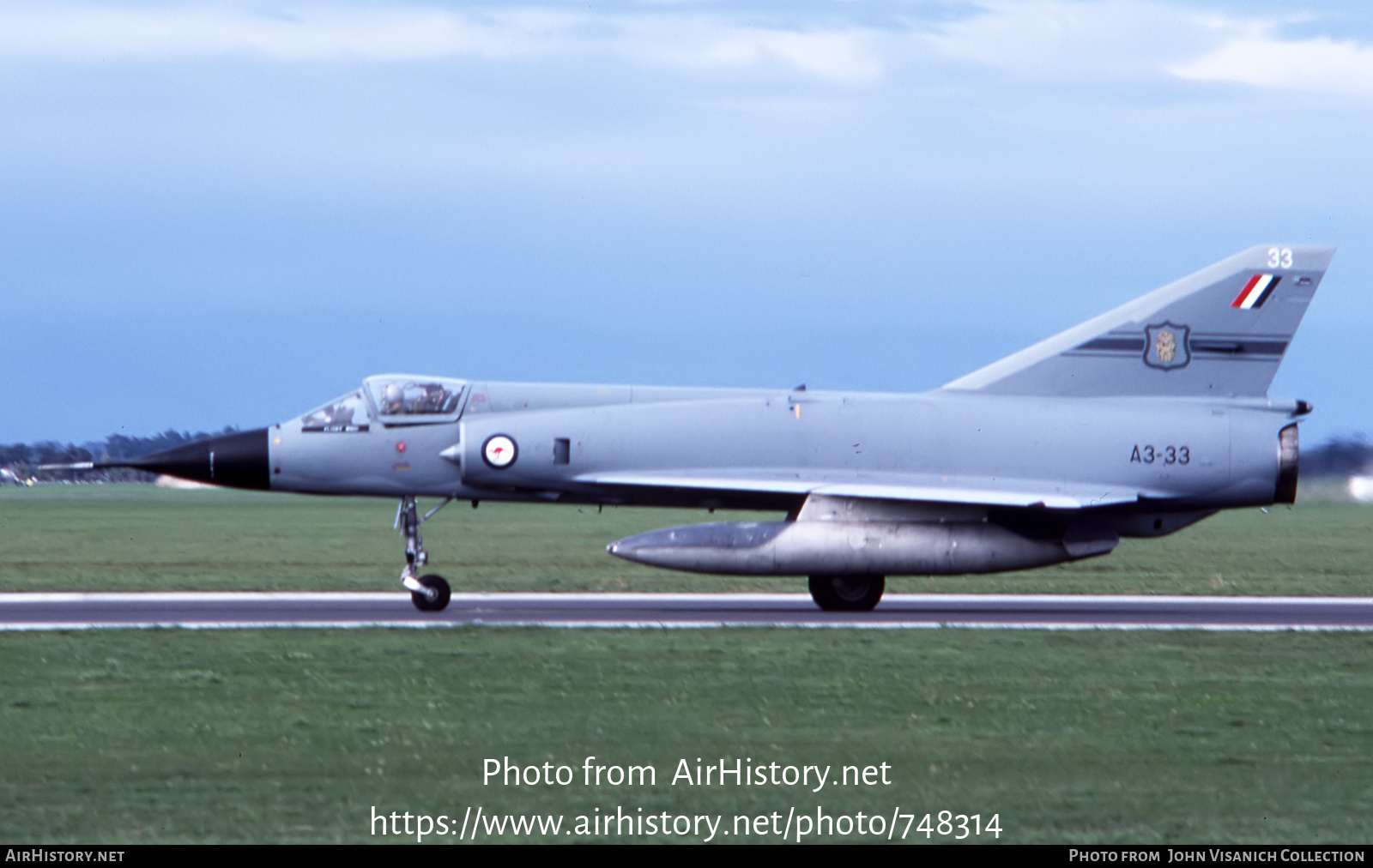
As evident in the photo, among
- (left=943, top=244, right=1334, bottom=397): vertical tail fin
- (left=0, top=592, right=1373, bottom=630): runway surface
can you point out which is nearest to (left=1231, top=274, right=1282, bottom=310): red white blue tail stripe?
(left=943, top=244, right=1334, bottom=397): vertical tail fin

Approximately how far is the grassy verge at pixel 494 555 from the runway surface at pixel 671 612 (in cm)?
182

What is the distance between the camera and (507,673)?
45.4 ft

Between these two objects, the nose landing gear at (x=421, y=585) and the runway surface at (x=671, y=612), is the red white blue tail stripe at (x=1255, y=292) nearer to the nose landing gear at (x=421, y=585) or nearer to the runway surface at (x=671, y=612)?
the runway surface at (x=671, y=612)

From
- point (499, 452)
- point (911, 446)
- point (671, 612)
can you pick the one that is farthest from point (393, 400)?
point (911, 446)

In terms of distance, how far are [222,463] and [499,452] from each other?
3.60m

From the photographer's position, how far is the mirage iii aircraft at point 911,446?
68.8 ft

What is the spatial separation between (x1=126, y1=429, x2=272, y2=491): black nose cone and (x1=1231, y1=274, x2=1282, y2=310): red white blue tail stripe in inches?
507

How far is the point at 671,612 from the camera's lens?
67.8 ft

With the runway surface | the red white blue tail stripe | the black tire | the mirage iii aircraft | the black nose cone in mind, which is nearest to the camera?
the runway surface

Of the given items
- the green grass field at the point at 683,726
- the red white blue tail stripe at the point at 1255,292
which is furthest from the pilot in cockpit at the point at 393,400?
the red white blue tail stripe at the point at 1255,292

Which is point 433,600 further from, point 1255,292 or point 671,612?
point 1255,292

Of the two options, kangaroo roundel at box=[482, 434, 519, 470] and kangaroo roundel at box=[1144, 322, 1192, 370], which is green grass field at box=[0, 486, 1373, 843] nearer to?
kangaroo roundel at box=[482, 434, 519, 470]

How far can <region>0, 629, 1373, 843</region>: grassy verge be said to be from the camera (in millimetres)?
8453
